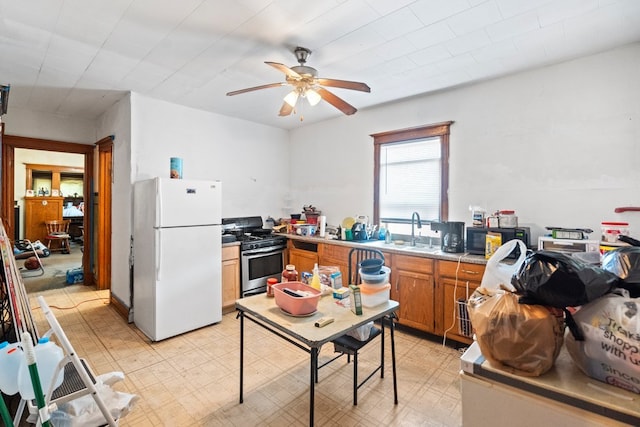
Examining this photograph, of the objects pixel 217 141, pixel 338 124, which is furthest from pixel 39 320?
pixel 338 124

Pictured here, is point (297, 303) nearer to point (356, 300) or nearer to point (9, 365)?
point (356, 300)

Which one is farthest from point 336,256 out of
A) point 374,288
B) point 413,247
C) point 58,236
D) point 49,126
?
point 58,236

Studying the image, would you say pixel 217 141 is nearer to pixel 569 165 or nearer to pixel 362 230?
pixel 362 230

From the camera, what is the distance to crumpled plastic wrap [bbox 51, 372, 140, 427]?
178 cm

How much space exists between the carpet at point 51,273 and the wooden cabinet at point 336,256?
429 centimetres

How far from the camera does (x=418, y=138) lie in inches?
146

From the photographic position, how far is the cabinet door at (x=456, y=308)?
9.12ft

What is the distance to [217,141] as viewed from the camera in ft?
14.4

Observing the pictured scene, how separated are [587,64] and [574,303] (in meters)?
2.78

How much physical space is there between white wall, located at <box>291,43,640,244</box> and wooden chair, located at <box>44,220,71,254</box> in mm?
8563

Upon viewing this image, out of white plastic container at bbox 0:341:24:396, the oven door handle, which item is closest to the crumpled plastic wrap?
white plastic container at bbox 0:341:24:396

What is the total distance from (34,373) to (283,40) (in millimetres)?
2477

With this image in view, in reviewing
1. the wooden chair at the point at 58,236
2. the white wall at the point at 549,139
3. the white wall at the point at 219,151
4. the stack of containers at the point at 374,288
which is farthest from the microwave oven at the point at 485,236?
the wooden chair at the point at 58,236

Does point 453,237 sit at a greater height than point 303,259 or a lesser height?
greater
